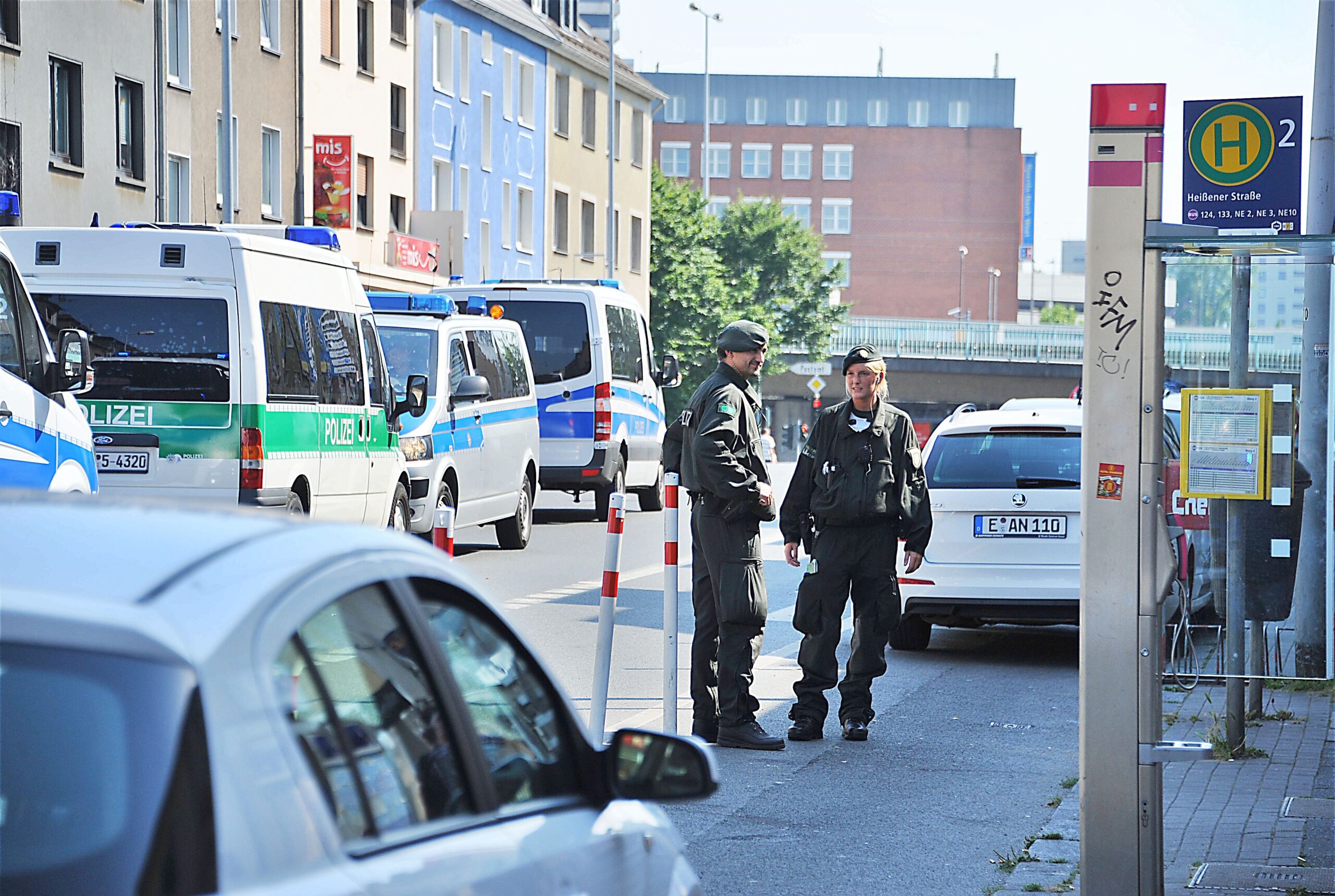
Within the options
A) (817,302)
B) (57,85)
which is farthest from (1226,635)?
(817,302)

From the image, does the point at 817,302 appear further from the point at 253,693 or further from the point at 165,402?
the point at 253,693

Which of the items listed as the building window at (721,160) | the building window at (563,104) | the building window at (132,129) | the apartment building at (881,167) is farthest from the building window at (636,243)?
the building window at (721,160)

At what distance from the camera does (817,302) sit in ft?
258

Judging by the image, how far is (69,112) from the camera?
29.5 m

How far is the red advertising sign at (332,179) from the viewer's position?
3681 centimetres

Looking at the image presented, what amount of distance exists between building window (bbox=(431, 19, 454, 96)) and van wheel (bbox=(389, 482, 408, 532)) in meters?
31.9

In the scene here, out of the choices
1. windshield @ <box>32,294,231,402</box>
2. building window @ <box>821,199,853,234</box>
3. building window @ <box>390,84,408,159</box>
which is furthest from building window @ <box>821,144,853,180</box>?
windshield @ <box>32,294,231,402</box>

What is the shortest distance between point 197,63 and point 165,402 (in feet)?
74.9

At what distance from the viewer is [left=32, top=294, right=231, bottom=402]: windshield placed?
12.1 metres

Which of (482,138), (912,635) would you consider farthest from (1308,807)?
(482,138)

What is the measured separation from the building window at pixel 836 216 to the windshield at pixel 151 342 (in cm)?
9751

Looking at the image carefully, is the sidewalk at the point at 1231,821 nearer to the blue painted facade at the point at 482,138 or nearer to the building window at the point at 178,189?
the building window at the point at 178,189

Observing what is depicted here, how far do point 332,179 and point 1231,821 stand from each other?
106 feet

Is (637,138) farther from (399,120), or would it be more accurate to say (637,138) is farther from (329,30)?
(329,30)
